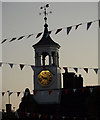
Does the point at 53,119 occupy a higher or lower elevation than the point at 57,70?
lower

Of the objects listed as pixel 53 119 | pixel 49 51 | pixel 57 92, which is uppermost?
pixel 49 51

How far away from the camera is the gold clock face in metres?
41.2

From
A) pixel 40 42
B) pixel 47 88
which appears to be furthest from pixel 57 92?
pixel 40 42

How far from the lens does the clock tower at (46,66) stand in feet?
136

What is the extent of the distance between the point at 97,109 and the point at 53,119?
193 inches

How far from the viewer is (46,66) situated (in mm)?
41562

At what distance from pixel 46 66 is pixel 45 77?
42.4 inches

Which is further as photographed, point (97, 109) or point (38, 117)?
point (38, 117)

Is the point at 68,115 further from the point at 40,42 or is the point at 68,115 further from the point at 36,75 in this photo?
the point at 40,42

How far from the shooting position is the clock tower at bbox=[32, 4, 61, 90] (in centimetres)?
4138

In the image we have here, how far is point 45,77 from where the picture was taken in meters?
41.4

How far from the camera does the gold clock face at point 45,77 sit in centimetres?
4122

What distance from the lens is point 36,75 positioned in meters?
42.1

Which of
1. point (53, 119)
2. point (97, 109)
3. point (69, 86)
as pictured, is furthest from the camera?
point (69, 86)
